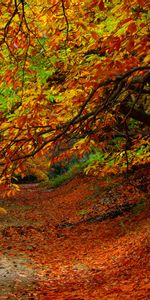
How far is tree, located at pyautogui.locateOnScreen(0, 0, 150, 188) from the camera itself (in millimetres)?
4480

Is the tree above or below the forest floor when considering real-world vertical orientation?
above

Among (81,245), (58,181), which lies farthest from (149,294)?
(58,181)

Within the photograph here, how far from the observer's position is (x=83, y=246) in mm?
13086

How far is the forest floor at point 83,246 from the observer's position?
8125mm

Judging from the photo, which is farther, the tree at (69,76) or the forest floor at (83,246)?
the forest floor at (83,246)

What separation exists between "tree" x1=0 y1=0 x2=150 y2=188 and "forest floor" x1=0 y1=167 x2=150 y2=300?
1569 millimetres

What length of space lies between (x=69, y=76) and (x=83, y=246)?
6.42 metres

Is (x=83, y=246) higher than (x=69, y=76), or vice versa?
(x=69, y=76)

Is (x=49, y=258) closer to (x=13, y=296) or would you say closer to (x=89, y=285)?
(x=89, y=285)

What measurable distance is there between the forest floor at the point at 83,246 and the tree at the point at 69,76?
157 centimetres

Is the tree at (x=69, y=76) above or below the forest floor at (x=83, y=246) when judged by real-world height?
above

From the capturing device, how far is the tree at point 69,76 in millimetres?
4480

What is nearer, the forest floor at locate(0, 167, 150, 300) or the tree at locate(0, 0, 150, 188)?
the tree at locate(0, 0, 150, 188)

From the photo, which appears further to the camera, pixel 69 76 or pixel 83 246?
pixel 83 246
